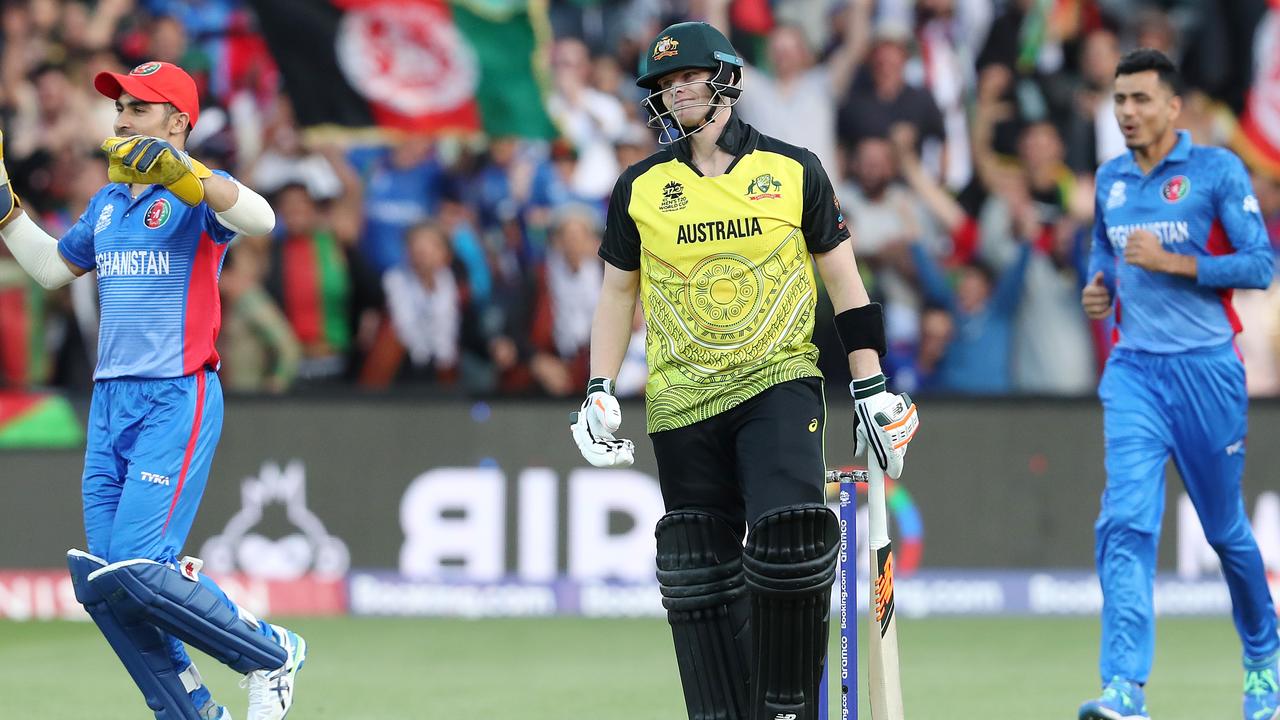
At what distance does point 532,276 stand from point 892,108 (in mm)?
2699

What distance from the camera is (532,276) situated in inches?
439

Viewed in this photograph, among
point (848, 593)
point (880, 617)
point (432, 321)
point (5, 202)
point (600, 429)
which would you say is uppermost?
point (5, 202)

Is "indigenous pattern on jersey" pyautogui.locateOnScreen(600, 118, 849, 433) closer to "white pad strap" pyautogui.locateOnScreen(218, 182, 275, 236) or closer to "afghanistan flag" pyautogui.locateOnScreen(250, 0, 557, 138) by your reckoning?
"white pad strap" pyautogui.locateOnScreen(218, 182, 275, 236)

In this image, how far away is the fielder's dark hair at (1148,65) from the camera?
6.96 m

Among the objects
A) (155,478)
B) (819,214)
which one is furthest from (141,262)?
(819,214)

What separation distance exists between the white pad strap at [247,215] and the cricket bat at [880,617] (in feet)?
7.32

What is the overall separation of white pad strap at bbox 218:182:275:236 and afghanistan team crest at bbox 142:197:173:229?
204 millimetres

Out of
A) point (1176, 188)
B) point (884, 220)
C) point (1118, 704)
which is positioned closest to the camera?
point (1118, 704)

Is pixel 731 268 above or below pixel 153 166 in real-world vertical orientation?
below

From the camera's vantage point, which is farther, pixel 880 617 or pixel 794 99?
pixel 794 99

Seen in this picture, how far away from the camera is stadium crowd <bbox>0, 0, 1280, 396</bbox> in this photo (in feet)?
36.0

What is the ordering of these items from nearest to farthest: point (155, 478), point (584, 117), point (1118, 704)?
1. point (155, 478)
2. point (1118, 704)
3. point (584, 117)

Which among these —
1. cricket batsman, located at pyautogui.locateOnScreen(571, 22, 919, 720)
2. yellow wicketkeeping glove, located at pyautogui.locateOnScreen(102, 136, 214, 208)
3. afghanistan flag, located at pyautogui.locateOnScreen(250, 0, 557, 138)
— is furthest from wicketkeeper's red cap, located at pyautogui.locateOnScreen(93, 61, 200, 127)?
afghanistan flag, located at pyautogui.locateOnScreen(250, 0, 557, 138)

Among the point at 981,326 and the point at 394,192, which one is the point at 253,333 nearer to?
the point at 394,192
